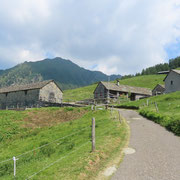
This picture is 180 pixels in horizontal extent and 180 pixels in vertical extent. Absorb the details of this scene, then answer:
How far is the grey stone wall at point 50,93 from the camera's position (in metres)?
47.0

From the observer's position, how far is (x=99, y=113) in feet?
82.7

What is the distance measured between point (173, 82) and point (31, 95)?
1689 inches

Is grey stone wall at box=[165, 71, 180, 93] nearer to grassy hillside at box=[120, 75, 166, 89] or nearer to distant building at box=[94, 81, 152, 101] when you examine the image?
distant building at box=[94, 81, 152, 101]

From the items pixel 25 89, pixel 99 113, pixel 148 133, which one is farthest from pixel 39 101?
pixel 148 133

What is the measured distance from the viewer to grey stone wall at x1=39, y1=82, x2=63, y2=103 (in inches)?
1848

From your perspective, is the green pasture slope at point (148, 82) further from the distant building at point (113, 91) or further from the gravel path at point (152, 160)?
the gravel path at point (152, 160)

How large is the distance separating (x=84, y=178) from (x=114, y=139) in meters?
5.61

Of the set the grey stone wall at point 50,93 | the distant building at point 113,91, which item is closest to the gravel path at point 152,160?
the grey stone wall at point 50,93

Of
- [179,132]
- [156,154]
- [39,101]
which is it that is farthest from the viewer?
[39,101]

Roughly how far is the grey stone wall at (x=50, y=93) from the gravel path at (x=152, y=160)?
37937mm

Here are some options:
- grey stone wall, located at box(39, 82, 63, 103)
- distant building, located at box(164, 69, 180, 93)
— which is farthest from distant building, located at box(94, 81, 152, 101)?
grey stone wall, located at box(39, 82, 63, 103)

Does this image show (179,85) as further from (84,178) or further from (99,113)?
(84,178)

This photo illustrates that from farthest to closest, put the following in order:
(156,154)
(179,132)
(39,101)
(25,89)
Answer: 1. (25,89)
2. (39,101)
3. (179,132)
4. (156,154)

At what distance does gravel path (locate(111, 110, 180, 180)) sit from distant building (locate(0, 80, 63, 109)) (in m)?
37.4
